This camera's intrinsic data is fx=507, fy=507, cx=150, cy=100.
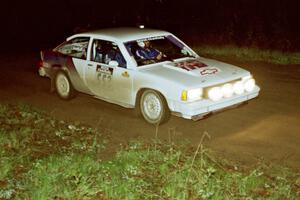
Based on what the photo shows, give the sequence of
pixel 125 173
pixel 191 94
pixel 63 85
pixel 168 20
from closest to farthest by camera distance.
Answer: pixel 125 173, pixel 191 94, pixel 63 85, pixel 168 20

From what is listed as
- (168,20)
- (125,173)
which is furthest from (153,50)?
(168,20)

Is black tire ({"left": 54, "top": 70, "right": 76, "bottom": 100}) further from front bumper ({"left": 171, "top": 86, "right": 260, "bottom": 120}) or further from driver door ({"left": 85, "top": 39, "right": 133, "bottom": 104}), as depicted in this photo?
front bumper ({"left": 171, "top": 86, "right": 260, "bottom": 120})

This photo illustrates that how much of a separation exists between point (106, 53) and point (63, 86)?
1.52 m

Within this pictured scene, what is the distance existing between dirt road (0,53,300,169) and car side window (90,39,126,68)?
0.97 m

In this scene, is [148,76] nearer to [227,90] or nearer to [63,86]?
[227,90]

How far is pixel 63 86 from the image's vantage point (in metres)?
9.96

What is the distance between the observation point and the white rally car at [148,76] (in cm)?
764

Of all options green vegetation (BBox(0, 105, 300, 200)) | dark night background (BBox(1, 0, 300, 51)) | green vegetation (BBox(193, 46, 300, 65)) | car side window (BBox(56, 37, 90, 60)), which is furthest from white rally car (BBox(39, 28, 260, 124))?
dark night background (BBox(1, 0, 300, 51))

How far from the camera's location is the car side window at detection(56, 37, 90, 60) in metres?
9.39

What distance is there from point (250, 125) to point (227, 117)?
547 millimetres

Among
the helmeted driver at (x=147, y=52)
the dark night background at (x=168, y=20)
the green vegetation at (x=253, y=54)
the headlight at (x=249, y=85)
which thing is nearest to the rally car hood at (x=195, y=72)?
the headlight at (x=249, y=85)

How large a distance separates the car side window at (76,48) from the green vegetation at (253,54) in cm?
560

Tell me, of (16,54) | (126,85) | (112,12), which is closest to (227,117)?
(126,85)

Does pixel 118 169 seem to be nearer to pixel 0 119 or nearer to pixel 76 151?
pixel 76 151
